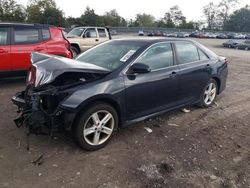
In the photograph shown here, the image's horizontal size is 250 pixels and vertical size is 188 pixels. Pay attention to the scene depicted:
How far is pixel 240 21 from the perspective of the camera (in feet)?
307

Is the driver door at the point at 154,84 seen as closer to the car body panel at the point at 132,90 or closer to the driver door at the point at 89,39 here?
the car body panel at the point at 132,90

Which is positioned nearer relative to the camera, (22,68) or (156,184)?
(156,184)

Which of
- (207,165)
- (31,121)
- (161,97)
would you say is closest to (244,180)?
(207,165)

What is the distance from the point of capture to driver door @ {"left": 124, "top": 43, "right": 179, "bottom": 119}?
4391 millimetres

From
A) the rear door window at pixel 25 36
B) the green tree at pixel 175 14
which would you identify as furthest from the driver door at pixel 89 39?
the green tree at pixel 175 14

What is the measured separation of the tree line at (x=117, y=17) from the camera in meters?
60.2

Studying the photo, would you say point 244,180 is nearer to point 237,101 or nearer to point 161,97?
point 161,97

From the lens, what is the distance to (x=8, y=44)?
7172mm

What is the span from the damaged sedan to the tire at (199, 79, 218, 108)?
1.20ft

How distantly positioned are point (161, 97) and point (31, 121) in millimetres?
2149

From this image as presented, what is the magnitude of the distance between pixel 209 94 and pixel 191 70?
40.9 inches

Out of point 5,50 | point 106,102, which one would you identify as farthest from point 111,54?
point 5,50

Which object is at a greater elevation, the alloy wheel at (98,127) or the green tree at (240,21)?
the green tree at (240,21)

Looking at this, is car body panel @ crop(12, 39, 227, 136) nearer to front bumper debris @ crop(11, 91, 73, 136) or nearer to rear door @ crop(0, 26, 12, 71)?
front bumper debris @ crop(11, 91, 73, 136)
